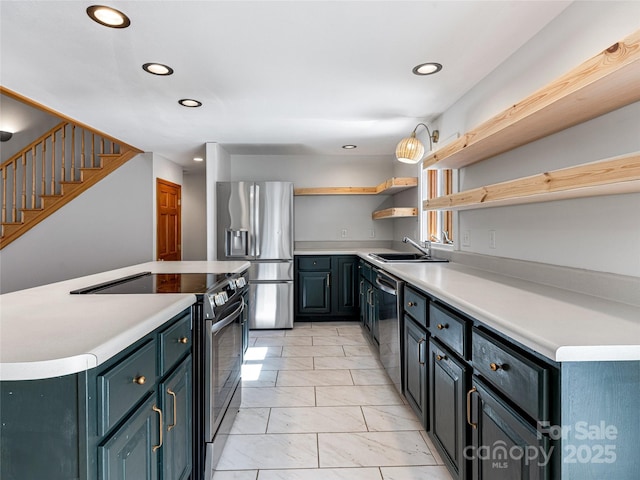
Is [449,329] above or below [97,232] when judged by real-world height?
below

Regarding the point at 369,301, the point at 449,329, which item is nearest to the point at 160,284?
the point at 449,329

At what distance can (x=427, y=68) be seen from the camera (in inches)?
93.6

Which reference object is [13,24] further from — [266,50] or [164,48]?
[266,50]

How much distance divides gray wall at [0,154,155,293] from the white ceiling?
1377 millimetres

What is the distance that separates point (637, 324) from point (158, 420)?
5.01ft

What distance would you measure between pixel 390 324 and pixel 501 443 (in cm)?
150

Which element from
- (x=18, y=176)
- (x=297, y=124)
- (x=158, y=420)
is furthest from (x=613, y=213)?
(x=18, y=176)

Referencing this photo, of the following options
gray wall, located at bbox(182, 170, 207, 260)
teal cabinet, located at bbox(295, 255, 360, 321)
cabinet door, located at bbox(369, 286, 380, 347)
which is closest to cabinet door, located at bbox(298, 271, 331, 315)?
teal cabinet, located at bbox(295, 255, 360, 321)

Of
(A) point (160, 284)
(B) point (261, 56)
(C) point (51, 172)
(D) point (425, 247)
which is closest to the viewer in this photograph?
(A) point (160, 284)

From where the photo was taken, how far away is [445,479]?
175 centimetres

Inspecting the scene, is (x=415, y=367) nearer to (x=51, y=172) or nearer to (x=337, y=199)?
(x=337, y=199)

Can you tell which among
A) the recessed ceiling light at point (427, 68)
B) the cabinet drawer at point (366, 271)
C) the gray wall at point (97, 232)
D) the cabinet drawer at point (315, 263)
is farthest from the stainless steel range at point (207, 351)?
the gray wall at point (97, 232)

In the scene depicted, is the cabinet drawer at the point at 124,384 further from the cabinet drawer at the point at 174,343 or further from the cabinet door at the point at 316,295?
the cabinet door at the point at 316,295

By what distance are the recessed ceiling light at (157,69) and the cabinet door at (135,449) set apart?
2.04 meters
